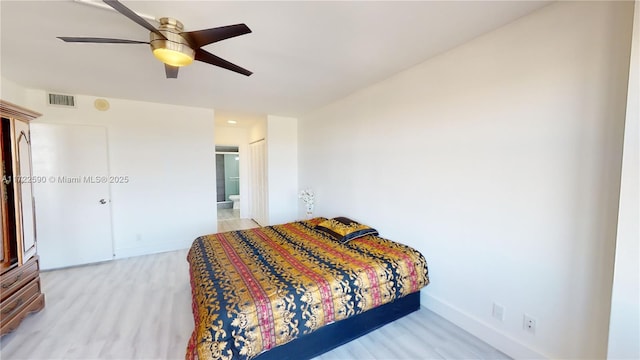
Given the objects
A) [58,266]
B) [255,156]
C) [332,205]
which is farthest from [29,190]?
[255,156]

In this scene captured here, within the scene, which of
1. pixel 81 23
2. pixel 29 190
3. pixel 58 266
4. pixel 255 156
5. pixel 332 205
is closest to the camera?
pixel 81 23

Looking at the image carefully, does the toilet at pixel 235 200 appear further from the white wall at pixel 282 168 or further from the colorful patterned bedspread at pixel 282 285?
Result: the colorful patterned bedspread at pixel 282 285

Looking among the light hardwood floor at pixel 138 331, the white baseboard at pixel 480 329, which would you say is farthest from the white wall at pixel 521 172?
the light hardwood floor at pixel 138 331

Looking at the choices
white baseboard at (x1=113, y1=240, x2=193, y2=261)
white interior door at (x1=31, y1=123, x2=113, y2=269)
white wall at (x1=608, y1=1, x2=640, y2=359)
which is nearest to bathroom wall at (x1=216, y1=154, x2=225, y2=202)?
white baseboard at (x1=113, y1=240, x2=193, y2=261)

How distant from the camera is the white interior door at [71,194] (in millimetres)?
3336

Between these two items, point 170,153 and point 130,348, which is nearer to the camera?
point 130,348

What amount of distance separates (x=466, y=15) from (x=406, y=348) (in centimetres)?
251

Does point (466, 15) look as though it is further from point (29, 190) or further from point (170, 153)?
point (170, 153)

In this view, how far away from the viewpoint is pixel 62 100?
3.38m

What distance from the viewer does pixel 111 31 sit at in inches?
73.5

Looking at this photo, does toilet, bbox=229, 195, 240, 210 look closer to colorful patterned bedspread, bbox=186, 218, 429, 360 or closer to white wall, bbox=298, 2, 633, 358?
colorful patterned bedspread, bbox=186, 218, 429, 360

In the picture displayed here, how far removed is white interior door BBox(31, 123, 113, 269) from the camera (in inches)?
131

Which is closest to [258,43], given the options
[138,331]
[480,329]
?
[138,331]

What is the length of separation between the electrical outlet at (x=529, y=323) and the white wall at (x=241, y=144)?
583cm
